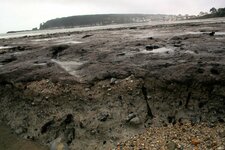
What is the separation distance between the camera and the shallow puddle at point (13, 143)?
637cm

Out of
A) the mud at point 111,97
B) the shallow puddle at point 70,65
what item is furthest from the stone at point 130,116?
the shallow puddle at point 70,65

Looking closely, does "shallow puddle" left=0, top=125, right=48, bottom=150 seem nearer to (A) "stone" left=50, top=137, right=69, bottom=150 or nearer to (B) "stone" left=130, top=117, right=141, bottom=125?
(A) "stone" left=50, top=137, right=69, bottom=150

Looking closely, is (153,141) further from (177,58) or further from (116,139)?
(177,58)

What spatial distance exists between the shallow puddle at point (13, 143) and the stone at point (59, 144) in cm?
18

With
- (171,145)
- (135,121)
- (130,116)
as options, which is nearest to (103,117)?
(130,116)

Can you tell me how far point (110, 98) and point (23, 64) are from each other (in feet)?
15.7

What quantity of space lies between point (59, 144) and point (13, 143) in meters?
1.19

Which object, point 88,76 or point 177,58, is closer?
point 88,76

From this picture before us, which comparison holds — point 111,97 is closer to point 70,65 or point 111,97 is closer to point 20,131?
point 20,131

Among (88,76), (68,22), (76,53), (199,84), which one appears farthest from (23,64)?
(68,22)

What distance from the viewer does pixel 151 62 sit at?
8.78 m

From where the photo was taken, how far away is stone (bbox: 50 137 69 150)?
6008 mm

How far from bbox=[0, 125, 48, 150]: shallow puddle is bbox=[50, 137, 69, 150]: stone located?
18 centimetres

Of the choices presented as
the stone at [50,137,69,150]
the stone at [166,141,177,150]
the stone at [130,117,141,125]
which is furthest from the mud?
the stone at [166,141,177,150]
